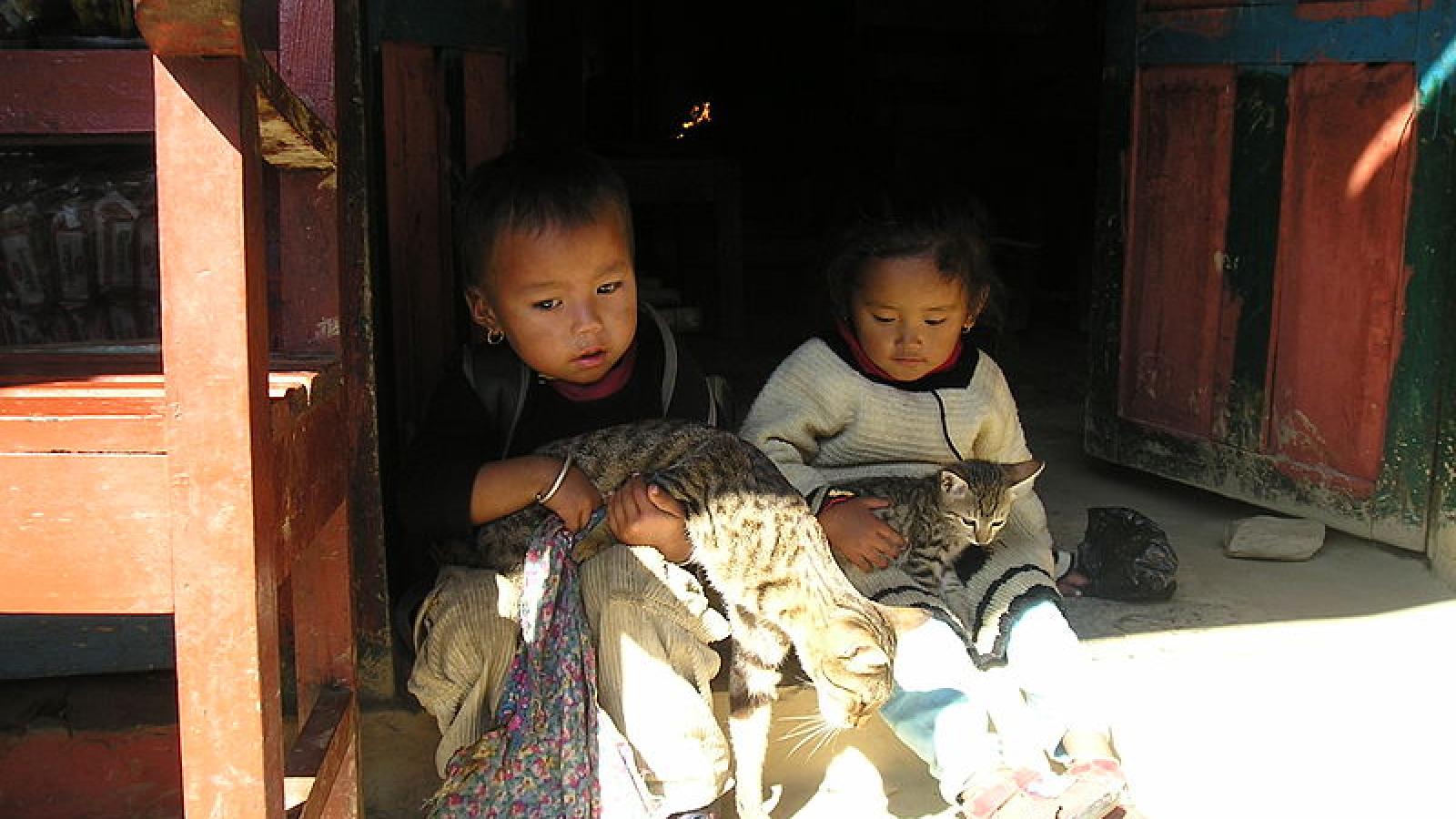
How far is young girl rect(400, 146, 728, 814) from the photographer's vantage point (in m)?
2.38

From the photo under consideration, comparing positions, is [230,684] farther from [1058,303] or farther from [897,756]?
[1058,303]

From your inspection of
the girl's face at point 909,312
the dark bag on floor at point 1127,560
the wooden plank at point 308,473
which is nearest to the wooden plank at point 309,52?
the wooden plank at point 308,473

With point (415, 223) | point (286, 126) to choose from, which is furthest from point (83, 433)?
point (415, 223)

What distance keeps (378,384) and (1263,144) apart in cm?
268

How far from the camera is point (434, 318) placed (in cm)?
310

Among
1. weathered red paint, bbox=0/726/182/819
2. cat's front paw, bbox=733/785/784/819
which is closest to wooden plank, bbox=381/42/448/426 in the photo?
weathered red paint, bbox=0/726/182/819

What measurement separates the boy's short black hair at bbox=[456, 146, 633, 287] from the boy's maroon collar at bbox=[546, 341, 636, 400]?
0.25 metres

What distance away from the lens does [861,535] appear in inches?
109

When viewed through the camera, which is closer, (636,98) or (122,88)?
(122,88)

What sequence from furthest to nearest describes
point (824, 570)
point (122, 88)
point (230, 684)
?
point (824, 570)
point (122, 88)
point (230, 684)

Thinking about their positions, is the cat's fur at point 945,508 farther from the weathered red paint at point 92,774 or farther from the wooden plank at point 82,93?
the wooden plank at point 82,93

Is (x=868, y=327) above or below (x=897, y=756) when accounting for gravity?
above

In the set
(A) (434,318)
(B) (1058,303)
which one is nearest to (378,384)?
(A) (434,318)

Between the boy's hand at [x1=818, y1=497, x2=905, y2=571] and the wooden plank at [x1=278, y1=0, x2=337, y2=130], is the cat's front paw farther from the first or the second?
the wooden plank at [x1=278, y1=0, x2=337, y2=130]
